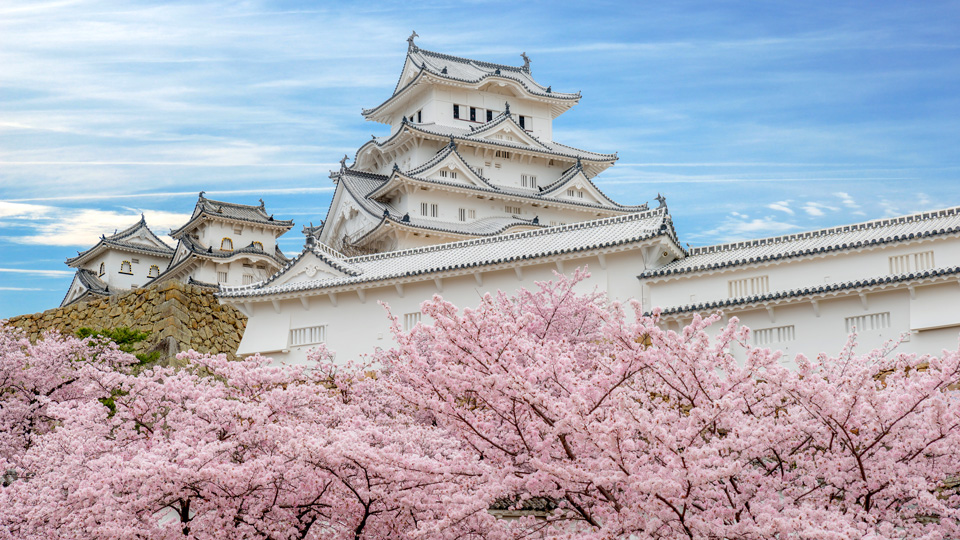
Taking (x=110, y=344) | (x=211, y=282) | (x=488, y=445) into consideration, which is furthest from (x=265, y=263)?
(x=488, y=445)

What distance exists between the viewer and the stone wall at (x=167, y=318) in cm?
2791

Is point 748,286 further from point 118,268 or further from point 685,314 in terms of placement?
point 118,268

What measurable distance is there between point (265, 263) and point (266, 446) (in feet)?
114

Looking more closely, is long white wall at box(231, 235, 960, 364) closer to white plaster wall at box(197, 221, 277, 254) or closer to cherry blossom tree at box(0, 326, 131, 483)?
cherry blossom tree at box(0, 326, 131, 483)

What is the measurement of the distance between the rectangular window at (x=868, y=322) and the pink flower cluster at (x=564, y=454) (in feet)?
20.3

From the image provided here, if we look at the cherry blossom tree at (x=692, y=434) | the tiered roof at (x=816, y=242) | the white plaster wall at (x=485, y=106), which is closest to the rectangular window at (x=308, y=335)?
the tiered roof at (x=816, y=242)

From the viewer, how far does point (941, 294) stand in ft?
59.1

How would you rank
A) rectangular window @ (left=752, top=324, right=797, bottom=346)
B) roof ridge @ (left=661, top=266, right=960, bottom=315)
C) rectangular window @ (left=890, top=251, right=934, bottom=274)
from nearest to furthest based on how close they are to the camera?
roof ridge @ (left=661, top=266, right=960, bottom=315)
rectangular window @ (left=890, top=251, right=934, bottom=274)
rectangular window @ (left=752, top=324, right=797, bottom=346)

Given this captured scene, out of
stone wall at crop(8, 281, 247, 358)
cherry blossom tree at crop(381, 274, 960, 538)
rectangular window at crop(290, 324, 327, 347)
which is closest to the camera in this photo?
cherry blossom tree at crop(381, 274, 960, 538)

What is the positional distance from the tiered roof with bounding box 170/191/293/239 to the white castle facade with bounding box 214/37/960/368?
31.3ft

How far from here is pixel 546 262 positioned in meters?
22.5

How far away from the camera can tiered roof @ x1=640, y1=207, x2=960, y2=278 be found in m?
19.0

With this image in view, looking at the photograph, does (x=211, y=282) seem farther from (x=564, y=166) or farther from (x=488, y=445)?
(x=488, y=445)

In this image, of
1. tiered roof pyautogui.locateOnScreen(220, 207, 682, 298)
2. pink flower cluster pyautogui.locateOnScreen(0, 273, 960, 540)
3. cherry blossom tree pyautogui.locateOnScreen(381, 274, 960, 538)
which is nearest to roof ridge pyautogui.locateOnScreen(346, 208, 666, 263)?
tiered roof pyautogui.locateOnScreen(220, 207, 682, 298)
